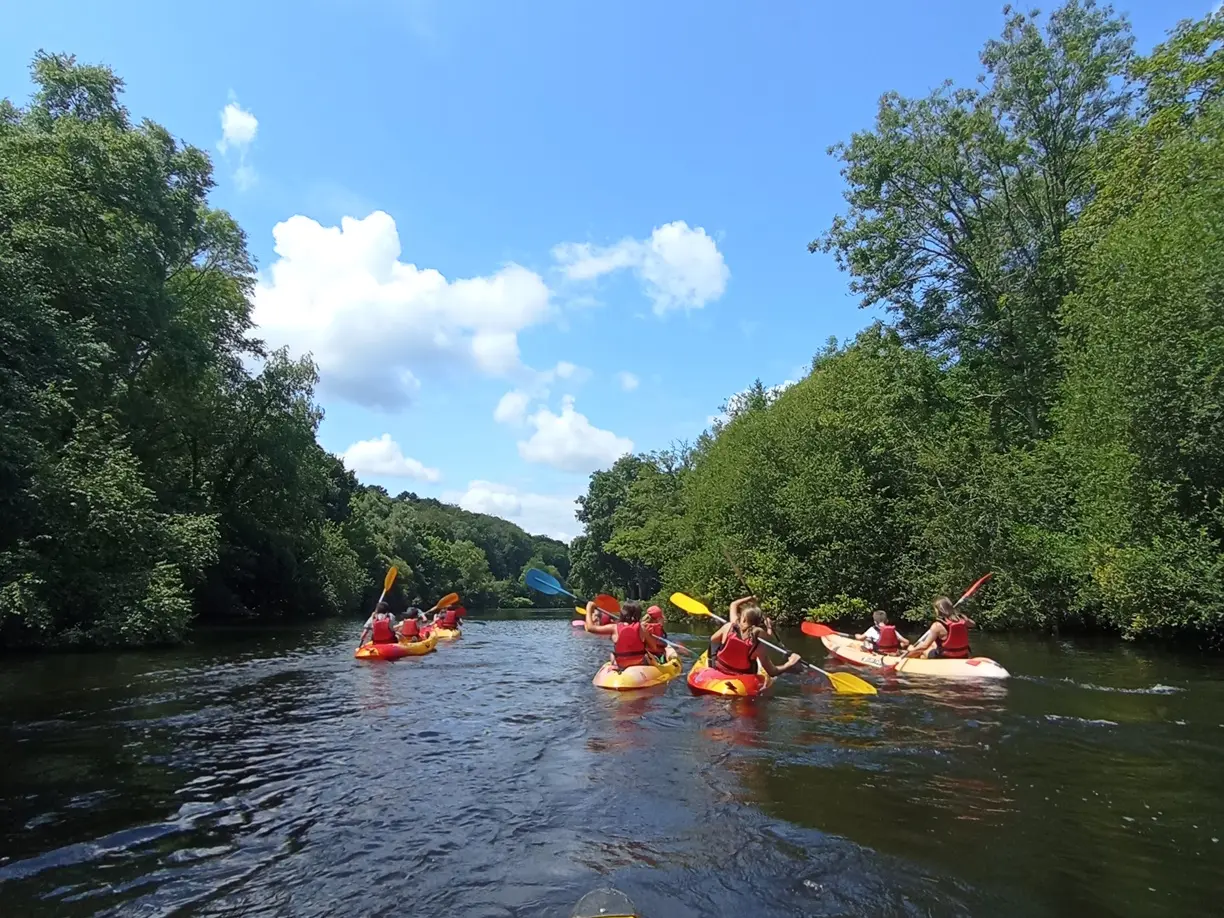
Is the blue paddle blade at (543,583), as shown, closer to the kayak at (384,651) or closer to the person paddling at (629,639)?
the kayak at (384,651)

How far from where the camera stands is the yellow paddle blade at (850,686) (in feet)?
37.6

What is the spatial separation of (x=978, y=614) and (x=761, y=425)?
11.4 metres

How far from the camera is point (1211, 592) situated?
14.1m

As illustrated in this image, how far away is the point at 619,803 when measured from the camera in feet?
20.5

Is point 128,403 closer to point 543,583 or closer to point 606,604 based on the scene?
point 543,583

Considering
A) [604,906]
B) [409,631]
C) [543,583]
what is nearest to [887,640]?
[543,583]

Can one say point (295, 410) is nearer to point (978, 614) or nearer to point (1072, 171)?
point (978, 614)

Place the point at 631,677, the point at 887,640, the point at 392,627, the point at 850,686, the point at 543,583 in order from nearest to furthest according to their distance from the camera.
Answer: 1. the point at 850,686
2. the point at 631,677
3. the point at 887,640
4. the point at 392,627
5. the point at 543,583

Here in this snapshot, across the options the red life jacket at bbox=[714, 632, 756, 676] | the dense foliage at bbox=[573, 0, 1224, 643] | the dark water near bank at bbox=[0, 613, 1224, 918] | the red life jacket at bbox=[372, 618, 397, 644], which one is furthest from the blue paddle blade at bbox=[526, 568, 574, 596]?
the dense foliage at bbox=[573, 0, 1224, 643]

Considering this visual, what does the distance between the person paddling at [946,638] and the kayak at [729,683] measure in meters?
3.92

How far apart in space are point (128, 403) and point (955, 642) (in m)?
25.0

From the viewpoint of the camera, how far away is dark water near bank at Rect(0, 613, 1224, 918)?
4492 millimetres

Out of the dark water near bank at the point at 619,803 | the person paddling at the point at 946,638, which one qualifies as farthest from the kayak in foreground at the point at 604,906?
the person paddling at the point at 946,638

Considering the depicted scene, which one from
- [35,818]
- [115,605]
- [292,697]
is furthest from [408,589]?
[35,818]
